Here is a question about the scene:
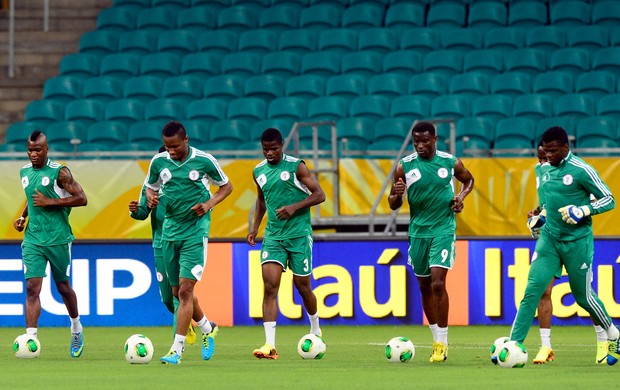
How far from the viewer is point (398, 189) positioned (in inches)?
482

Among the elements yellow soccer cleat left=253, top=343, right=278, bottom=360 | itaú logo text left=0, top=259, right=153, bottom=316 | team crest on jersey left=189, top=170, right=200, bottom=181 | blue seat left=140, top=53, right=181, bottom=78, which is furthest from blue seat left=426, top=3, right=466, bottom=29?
yellow soccer cleat left=253, top=343, right=278, bottom=360

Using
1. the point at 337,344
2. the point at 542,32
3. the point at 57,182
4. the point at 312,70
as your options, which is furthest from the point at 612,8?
the point at 57,182

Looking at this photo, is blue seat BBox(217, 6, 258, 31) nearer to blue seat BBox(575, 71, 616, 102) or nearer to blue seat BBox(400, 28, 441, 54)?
blue seat BBox(400, 28, 441, 54)

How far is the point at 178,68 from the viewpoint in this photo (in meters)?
24.6

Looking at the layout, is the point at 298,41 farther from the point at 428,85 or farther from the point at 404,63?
the point at 428,85

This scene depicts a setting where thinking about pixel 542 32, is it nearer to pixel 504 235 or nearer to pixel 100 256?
pixel 504 235

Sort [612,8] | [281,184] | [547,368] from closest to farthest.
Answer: [547,368] → [281,184] → [612,8]

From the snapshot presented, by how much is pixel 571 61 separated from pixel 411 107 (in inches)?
127

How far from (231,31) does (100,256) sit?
8.42 metres

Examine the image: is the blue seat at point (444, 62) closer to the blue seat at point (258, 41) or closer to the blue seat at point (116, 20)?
the blue seat at point (258, 41)

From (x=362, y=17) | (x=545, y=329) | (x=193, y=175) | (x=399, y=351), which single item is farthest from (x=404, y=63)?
(x=399, y=351)

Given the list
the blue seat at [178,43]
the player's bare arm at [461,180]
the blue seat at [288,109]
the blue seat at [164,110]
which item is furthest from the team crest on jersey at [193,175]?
the blue seat at [178,43]

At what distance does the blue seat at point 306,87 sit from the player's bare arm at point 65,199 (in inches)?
406

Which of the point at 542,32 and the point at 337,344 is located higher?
the point at 542,32
